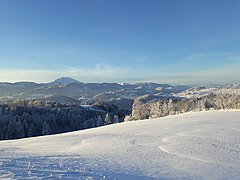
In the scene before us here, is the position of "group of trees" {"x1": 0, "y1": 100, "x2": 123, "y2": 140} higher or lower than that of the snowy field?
lower

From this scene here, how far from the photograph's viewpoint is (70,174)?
32.7 feet

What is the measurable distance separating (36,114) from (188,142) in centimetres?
10014

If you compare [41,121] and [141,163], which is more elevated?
[141,163]

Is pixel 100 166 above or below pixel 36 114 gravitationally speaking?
above

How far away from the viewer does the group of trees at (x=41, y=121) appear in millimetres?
87800

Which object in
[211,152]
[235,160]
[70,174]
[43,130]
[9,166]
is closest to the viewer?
[70,174]

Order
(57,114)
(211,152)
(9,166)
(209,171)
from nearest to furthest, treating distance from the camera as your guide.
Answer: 1. (9,166)
2. (209,171)
3. (211,152)
4. (57,114)

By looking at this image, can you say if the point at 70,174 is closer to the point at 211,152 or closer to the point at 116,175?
the point at 116,175

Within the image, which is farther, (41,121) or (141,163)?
(41,121)

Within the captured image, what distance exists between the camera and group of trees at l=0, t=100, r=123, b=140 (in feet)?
288

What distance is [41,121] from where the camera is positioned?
104m

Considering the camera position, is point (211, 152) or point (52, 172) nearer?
point (52, 172)

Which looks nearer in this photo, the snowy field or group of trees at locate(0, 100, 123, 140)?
the snowy field

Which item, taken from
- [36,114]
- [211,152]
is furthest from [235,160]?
[36,114]
